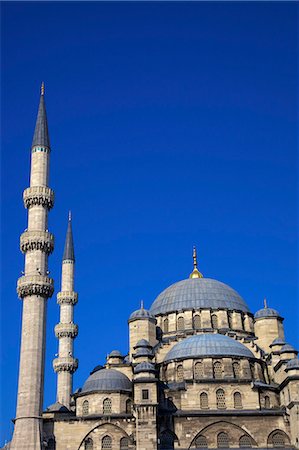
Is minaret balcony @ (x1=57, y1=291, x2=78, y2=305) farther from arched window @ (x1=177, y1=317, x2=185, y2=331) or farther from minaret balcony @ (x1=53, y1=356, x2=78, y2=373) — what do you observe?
arched window @ (x1=177, y1=317, x2=185, y2=331)

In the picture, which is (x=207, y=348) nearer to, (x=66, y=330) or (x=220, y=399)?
(x=220, y=399)

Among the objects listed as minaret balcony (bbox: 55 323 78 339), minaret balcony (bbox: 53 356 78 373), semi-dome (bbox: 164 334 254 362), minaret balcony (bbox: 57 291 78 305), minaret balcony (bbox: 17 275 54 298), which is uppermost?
minaret balcony (bbox: 57 291 78 305)

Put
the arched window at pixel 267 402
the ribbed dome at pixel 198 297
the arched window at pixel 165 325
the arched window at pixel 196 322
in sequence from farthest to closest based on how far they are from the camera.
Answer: the ribbed dome at pixel 198 297, the arched window at pixel 165 325, the arched window at pixel 196 322, the arched window at pixel 267 402

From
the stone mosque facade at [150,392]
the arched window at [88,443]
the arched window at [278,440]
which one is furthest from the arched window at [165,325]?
the arched window at [278,440]

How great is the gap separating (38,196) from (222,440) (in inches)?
544

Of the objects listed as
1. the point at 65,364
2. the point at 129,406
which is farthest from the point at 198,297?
the point at 129,406

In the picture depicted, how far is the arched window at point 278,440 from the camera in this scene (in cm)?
2759

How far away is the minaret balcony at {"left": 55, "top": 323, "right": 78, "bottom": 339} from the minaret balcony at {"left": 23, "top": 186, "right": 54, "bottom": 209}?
9444mm

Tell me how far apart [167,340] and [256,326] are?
223 inches

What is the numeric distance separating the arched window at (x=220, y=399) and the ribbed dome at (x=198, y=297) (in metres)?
8.73

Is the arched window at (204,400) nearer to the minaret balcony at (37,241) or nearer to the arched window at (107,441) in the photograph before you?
the arched window at (107,441)

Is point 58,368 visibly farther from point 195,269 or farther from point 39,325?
point 195,269

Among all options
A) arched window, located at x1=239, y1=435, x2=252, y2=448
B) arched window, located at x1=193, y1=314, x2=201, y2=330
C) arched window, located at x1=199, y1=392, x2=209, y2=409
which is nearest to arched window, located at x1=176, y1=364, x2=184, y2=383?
arched window, located at x1=199, y1=392, x2=209, y2=409

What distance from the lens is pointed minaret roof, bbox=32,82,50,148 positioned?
3062 centimetres
